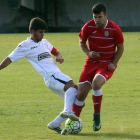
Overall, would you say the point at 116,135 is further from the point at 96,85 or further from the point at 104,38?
the point at 104,38

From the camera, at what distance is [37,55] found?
192 inches

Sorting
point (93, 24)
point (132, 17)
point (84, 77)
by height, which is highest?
point (93, 24)

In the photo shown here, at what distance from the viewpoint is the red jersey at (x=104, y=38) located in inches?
190

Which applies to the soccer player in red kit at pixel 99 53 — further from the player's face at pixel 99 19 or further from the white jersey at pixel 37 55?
the white jersey at pixel 37 55

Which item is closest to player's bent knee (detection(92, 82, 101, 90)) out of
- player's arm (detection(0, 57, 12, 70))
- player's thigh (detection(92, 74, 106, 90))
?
player's thigh (detection(92, 74, 106, 90))

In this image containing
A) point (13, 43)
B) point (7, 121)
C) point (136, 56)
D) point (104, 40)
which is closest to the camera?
point (104, 40)

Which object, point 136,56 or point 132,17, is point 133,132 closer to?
point 136,56

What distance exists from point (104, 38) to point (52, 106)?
6.85 ft

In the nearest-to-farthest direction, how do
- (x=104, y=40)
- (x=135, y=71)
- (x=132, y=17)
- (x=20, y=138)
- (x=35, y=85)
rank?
(x=20, y=138) → (x=104, y=40) → (x=35, y=85) → (x=135, y=71) → (x=132, y=17)

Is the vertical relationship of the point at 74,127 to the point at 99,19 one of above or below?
below

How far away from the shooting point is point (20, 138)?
4.46 m

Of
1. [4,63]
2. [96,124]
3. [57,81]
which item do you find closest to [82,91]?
[57,81]

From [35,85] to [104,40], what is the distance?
4.17 metres

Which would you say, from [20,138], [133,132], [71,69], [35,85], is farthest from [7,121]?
[71,69]
